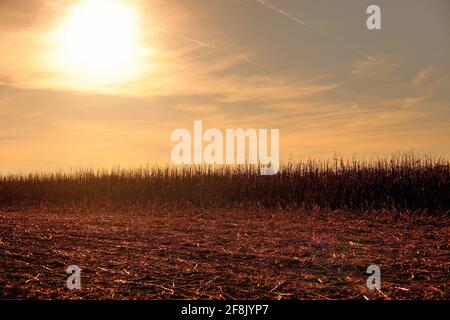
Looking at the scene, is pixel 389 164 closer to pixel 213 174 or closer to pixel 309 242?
pixel 213 174

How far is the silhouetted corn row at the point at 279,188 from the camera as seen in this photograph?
1566 cm

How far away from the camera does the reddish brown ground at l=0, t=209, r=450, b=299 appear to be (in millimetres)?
5730

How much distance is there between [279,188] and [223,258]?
1067 cm

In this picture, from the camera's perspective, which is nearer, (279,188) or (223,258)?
(223,258)

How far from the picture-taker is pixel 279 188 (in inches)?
704

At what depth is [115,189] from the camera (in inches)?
853

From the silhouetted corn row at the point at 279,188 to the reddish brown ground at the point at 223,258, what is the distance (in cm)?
407

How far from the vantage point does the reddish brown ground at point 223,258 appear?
573 cm

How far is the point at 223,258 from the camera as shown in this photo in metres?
7.39

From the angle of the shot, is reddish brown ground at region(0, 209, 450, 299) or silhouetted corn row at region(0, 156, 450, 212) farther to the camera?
silhouetted corn row at region(0, 156, 450, 212)

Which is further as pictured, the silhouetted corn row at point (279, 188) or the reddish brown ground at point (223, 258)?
the silhouetted corn row at point (279, 188)

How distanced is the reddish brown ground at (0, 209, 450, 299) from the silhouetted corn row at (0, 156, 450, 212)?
13.3 feet
